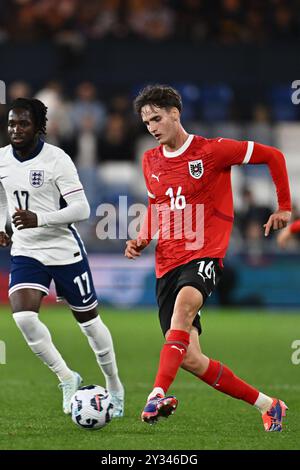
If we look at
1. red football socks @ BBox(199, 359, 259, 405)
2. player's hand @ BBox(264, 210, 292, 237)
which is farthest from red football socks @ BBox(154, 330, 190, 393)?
player's hand @ BBox(264, 210, 292, 237)

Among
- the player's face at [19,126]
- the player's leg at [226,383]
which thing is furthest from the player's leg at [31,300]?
the player's leg at [226,383]

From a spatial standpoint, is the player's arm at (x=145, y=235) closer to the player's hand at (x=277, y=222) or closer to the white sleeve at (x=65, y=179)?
the white sleeve at (x=65, y=179)

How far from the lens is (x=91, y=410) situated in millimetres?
6895

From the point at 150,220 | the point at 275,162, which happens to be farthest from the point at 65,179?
the point at 275,162

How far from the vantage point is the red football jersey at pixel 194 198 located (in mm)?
7160

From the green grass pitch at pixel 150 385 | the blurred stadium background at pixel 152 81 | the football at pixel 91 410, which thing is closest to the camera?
the green grass pitch at pixel 150 385

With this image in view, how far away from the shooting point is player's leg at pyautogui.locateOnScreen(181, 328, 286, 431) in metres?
6.95

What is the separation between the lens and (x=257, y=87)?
19141 mm

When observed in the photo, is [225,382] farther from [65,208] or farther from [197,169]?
[65,208]

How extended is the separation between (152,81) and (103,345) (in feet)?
38.6

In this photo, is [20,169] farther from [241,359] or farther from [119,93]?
[119,93]

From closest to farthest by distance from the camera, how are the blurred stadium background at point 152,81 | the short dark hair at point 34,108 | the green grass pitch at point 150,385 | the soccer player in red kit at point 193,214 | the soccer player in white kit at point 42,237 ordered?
the green grass pitch at point 150,385
the soccer player in red kit at point 193,214
the soccer player in white kit at point 42,237
the short dark hair at point 34,108
the blurred stadium background at point 152,81

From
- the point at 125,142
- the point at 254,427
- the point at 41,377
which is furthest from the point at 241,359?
the point at 125,142

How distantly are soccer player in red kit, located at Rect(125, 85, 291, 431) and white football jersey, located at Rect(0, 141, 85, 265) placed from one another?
602 millimetres
